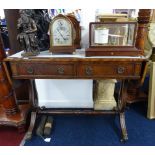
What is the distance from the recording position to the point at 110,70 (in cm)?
135

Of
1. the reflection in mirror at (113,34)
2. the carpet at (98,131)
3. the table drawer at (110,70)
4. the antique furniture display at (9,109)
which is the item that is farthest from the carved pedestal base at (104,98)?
the antique furniture display at (9,109)

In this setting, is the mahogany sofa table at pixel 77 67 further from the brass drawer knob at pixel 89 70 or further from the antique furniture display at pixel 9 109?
the antique furniture display at pixel 9 109

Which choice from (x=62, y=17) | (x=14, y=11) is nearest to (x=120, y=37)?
(x=62, y=17)

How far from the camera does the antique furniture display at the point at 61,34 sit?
4.35 ft

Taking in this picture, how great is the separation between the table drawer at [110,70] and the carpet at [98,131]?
686 mm

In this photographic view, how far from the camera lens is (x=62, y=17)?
4.30 ft

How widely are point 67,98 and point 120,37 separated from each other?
103cm

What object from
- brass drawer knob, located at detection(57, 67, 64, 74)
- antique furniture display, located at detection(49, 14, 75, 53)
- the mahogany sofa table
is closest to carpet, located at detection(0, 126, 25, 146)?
the mahogany sofa table

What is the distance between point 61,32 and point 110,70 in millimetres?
506

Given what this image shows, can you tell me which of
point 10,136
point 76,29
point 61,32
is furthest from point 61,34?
point 10,136

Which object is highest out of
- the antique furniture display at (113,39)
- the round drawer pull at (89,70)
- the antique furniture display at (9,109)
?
the antique furniture display at (113,39)

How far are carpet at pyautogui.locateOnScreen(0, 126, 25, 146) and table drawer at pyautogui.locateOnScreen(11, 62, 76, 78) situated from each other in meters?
0.71
